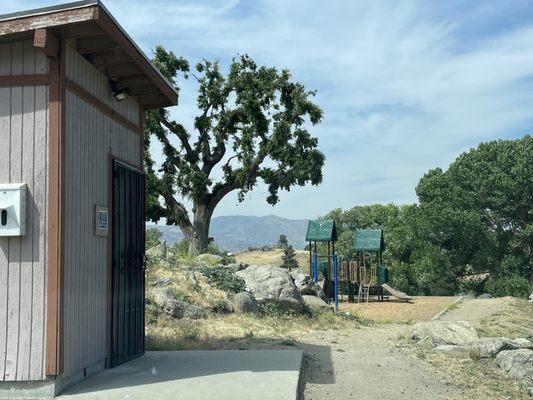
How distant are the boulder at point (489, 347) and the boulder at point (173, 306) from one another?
6.10 m

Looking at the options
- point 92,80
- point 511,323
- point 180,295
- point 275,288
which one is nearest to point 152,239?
point 275,288

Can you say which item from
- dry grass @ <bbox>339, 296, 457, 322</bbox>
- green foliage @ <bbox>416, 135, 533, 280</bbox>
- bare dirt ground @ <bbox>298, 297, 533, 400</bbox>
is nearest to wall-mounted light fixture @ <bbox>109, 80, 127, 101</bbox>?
bare dirt ground @ <bbox>298, 297, 533, 400</bbox>

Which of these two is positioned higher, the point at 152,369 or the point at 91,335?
the point at 91,335

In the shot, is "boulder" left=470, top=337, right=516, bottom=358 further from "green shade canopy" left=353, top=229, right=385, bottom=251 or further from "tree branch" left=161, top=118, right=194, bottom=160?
"tree branch" left=161, top=118, right=194, bottom=160

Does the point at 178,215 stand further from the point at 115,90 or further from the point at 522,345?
the point at 115,90

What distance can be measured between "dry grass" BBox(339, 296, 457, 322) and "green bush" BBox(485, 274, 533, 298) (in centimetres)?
861

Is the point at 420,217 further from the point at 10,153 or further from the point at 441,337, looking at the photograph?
the point at 10,153

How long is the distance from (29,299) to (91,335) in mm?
1082

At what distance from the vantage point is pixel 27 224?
21.6 ft

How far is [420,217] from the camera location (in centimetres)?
3959

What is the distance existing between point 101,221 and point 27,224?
1152mm

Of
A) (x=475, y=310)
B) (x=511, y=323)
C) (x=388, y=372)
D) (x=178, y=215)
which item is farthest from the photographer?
(x=178, y=215)

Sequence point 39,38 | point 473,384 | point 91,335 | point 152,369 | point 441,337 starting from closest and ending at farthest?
point 39,38
point 91,335
point 152,369
point 473,384
point 441,337

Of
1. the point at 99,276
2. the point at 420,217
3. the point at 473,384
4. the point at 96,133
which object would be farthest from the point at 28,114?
the point at 420,217
